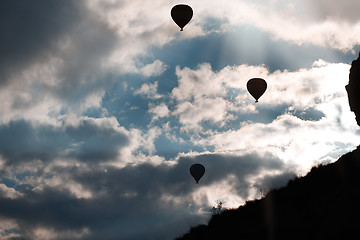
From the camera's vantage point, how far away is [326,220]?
61.4 feet

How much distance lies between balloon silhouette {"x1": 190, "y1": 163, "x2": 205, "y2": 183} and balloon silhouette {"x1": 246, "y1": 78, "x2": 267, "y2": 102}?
542 inches

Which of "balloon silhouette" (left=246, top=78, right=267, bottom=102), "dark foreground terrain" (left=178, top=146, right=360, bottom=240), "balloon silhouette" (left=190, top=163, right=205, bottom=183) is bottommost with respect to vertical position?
"dark foreground terrain" (left=178, top=146, right=360, bottom=240)

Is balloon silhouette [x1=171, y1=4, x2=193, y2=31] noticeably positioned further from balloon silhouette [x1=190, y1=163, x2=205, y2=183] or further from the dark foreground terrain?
the dark foreground terrain

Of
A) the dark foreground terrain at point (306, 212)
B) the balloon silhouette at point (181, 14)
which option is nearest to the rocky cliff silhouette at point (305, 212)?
the dark foreground terrain at point (306, 212)

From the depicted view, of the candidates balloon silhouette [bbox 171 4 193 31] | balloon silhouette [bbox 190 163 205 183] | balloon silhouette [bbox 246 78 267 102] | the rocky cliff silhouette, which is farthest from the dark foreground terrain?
balloon silhouette [bbox 171 4 193 31]

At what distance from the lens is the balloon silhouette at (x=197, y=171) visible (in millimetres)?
59438

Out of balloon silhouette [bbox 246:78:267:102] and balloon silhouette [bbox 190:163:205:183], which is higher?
balloon silhouette [bbox 246:78:267:102]

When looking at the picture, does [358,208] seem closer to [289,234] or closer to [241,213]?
[289,234]

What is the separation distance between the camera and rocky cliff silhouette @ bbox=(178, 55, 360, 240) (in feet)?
59.6

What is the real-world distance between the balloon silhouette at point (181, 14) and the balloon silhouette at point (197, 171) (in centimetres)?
1988

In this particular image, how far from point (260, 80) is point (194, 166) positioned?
51.3ft

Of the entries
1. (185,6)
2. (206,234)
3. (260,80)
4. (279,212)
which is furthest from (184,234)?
(185,6)

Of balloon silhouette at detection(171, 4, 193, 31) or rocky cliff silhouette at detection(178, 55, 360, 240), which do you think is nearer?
rocky cliff silhouette at detection(178, 55, 360, 240)

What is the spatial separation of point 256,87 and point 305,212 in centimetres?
3443
